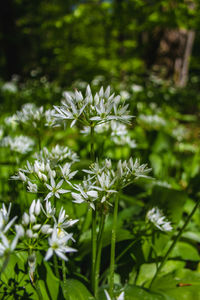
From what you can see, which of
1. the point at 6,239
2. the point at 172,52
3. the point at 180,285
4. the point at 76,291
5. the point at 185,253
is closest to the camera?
the point at 6,239

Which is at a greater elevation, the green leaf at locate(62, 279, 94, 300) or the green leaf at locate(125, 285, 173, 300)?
the green leaf at locate(62, 279, 94, 300)

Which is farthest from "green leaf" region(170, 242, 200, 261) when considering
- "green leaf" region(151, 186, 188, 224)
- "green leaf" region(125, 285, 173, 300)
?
"green leaf" region(125, 285, 173, 300)

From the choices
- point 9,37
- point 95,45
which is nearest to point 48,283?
point 95,45

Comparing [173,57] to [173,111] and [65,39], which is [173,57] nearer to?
[173,111]

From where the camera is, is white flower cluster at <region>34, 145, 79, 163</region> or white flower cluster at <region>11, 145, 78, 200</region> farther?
white flower cluster at <region>34, 145, 79, 163</region>

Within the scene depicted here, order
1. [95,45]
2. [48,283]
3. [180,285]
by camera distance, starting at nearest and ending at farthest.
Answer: [48,283], [180,285], [95,45]

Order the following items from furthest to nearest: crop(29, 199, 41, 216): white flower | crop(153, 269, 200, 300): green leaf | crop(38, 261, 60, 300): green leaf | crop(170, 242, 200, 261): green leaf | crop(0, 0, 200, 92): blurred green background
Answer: crop(0, 0, 200, 92): blurred green background
crop(170, 242, 200, 261): green leaf
crop(153, 269, 200, 300): green leaf
crop(38, 261, 60, 300): green leaf
crop(29, 199, 41, 216): white flower

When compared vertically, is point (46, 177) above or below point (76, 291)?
above

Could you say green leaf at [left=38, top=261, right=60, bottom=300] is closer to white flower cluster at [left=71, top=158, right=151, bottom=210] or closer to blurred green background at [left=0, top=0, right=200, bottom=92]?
white flower cluster at [left=71, top=158, right=151, bottom=210]

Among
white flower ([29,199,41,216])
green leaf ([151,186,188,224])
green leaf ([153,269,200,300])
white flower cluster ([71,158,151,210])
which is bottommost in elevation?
green leaf ([153,269,200,300])

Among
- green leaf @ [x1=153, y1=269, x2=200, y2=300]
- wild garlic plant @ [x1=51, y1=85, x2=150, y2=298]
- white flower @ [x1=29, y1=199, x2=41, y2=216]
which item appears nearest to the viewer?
white flower @ [x1=29, y1=199, x2=41, y2=216]

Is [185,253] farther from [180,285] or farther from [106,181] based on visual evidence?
[106,181]

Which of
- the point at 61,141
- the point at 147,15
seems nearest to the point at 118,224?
the point at 61,141
